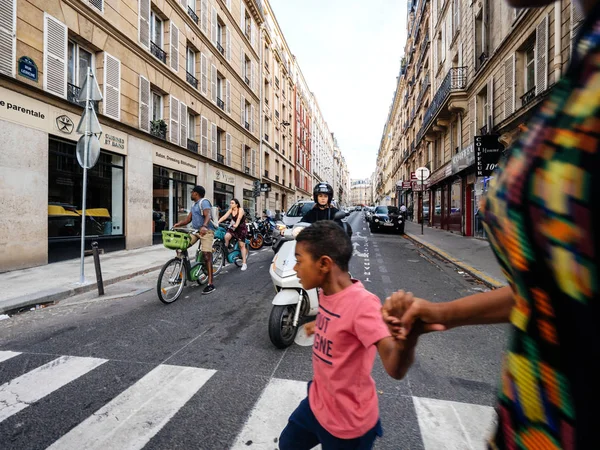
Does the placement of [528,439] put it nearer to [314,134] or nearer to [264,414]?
[264,414]

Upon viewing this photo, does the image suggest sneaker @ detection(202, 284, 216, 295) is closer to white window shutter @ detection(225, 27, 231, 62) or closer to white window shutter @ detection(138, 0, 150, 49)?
white window shutter @ detection(138, 0, 150, 49)

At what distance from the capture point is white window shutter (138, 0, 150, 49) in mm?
12664

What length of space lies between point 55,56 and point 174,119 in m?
5.65

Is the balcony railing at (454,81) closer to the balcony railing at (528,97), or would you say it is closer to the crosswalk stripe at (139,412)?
the balcony railing at (528,97)

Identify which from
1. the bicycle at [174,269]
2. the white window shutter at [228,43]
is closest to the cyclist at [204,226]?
the bicycle at [174,269]

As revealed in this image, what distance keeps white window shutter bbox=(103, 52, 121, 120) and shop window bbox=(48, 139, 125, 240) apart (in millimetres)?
1403

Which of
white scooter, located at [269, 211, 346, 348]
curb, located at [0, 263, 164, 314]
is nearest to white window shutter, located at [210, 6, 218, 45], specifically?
curb, located at [0, 263, 164, 314]

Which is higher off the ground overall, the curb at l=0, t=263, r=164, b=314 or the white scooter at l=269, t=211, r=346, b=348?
the white scooter at l=269, t=211, r=346, b=348

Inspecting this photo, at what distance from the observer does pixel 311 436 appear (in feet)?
4.85

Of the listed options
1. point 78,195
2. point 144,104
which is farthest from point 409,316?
point 144,104

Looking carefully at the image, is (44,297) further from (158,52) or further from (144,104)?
(158,52)

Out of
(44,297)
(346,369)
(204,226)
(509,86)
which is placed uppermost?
(509,86)

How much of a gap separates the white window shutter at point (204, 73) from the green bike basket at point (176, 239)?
13.8 metres

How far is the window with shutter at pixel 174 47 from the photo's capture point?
1449 centimetres
